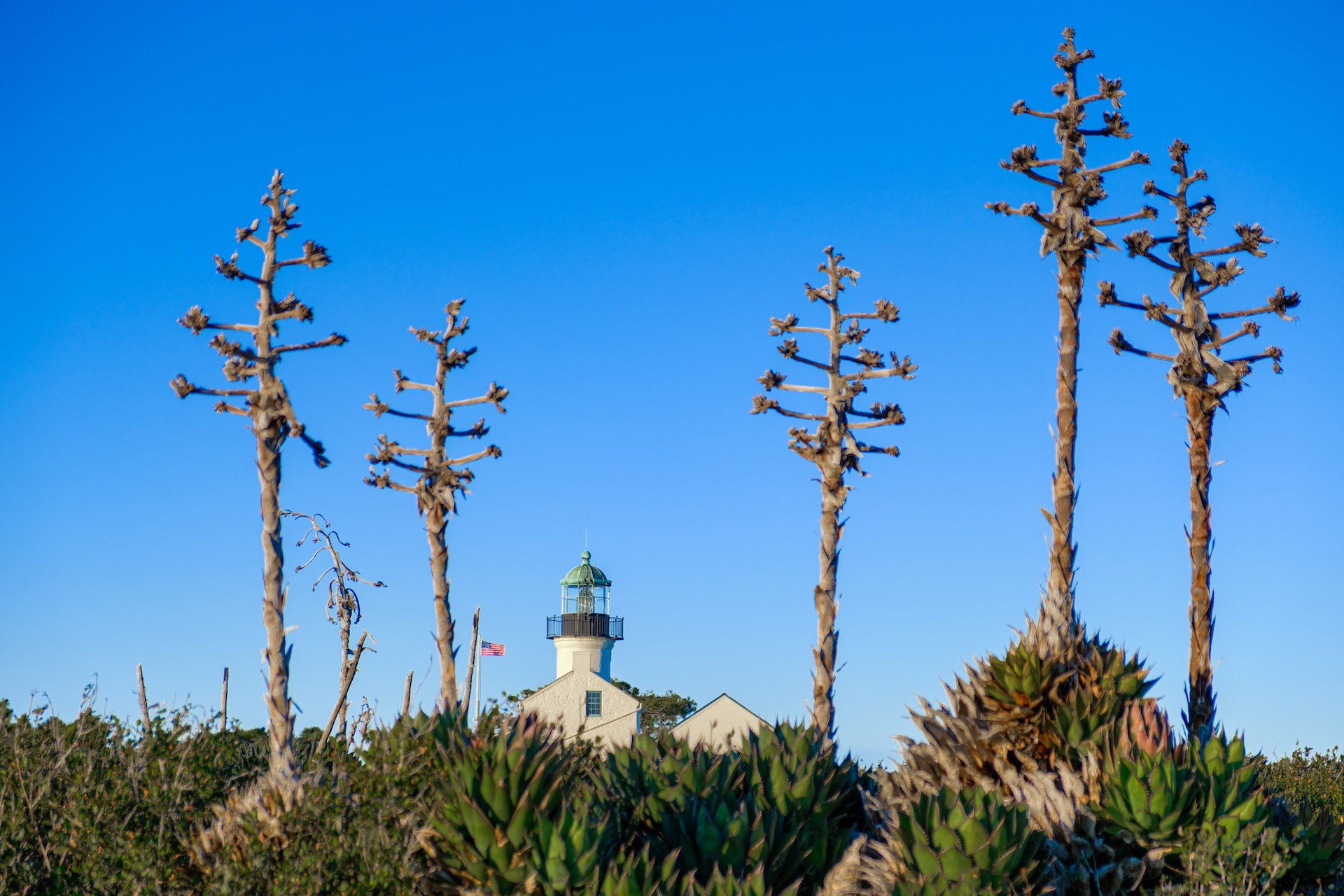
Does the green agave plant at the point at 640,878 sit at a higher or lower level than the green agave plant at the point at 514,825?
lower

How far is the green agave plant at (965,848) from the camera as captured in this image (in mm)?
8031

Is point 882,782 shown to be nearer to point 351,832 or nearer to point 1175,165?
point 351,832

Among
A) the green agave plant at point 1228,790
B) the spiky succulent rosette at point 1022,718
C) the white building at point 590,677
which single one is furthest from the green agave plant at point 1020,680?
the white building at point 590,677

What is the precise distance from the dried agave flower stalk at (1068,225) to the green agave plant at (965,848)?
3868mm

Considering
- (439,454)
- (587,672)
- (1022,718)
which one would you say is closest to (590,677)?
(587,672)

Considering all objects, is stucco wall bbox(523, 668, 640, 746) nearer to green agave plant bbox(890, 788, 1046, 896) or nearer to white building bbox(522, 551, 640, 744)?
white building bbox(522, 551, 640, 744)

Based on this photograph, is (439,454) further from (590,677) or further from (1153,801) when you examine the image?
(590,677)

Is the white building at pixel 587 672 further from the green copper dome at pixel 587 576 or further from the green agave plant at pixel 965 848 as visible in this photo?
the green agave plant at pixel 965 848

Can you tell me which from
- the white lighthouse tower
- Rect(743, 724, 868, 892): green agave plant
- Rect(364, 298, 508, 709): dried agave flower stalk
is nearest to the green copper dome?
the white lighthouse tower

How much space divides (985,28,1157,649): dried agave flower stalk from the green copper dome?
41.5 m

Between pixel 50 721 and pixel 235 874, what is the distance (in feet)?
17.9

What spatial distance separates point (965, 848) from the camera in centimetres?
813

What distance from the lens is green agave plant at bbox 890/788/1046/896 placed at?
8031 millimetres

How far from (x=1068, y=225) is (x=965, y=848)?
8.36m
